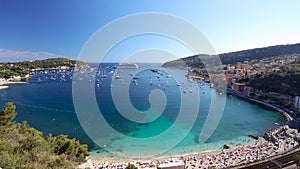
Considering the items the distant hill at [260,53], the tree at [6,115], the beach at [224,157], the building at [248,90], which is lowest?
the beach at [224,157]

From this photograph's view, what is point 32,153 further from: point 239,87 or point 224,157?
point 239,87

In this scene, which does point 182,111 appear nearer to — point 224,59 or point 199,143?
point 199,143

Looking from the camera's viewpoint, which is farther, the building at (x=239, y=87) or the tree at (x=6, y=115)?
the building at (x=239, y=87)

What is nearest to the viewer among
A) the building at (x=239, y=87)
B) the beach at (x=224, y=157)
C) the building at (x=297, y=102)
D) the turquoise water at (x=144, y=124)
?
the beach at (x=224, y=157)

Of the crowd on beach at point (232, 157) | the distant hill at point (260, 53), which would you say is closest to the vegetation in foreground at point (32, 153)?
the crowd on beach at point (232, 157)

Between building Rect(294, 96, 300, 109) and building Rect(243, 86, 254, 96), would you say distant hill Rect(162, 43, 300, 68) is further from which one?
building Rect(294, 96, 300, 109)

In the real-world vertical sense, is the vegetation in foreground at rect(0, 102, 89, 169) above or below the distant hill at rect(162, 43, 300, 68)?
below

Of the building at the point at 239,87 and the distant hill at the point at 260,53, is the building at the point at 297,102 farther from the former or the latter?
the distant hill at the point at 260,53

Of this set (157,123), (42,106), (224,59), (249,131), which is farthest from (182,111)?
(224,59)

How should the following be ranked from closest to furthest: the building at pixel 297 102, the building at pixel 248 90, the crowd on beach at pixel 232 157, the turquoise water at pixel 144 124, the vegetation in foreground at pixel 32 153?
the vegetation in foreground at pixel 32 153, the crowd on beach at pixel 232 157, the turquoise water at pixel 144 124, the building at pixel 297 102, the building at pixel 248 90

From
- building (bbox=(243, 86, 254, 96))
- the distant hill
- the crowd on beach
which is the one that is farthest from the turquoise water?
the distant hill
